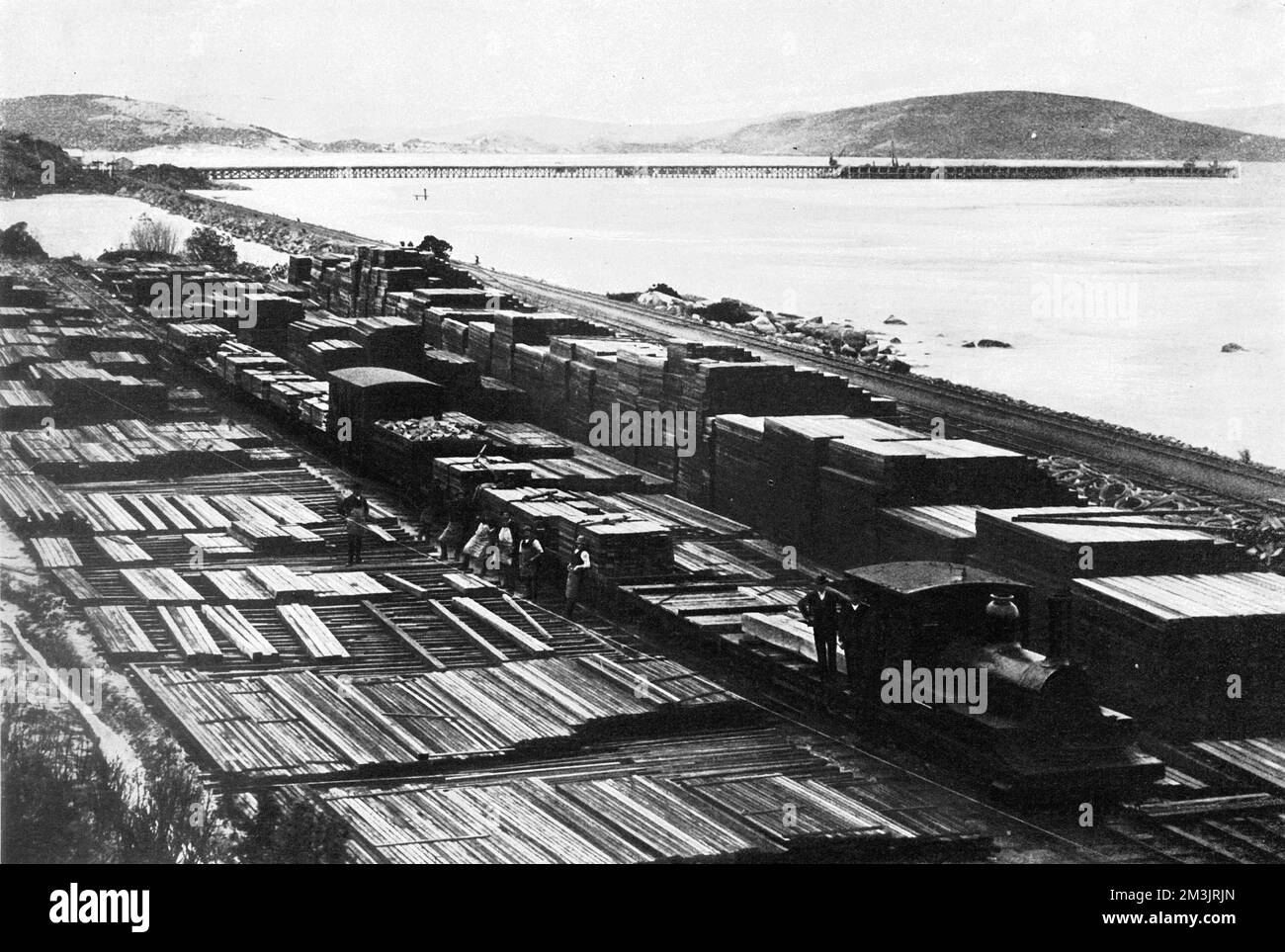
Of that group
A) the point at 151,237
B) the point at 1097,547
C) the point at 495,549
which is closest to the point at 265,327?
the point at 151,237

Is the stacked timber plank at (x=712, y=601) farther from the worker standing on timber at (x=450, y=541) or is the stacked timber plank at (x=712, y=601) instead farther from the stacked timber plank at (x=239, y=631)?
the stacked timber plank at (x=239, y=631)

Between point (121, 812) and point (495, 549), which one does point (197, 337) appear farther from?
point (121, 812)

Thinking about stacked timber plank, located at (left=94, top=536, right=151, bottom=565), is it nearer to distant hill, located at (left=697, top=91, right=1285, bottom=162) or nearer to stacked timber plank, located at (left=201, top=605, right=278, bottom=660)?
stacked timber plank, located at (left=201, top=605, right=278, bottom=660)
